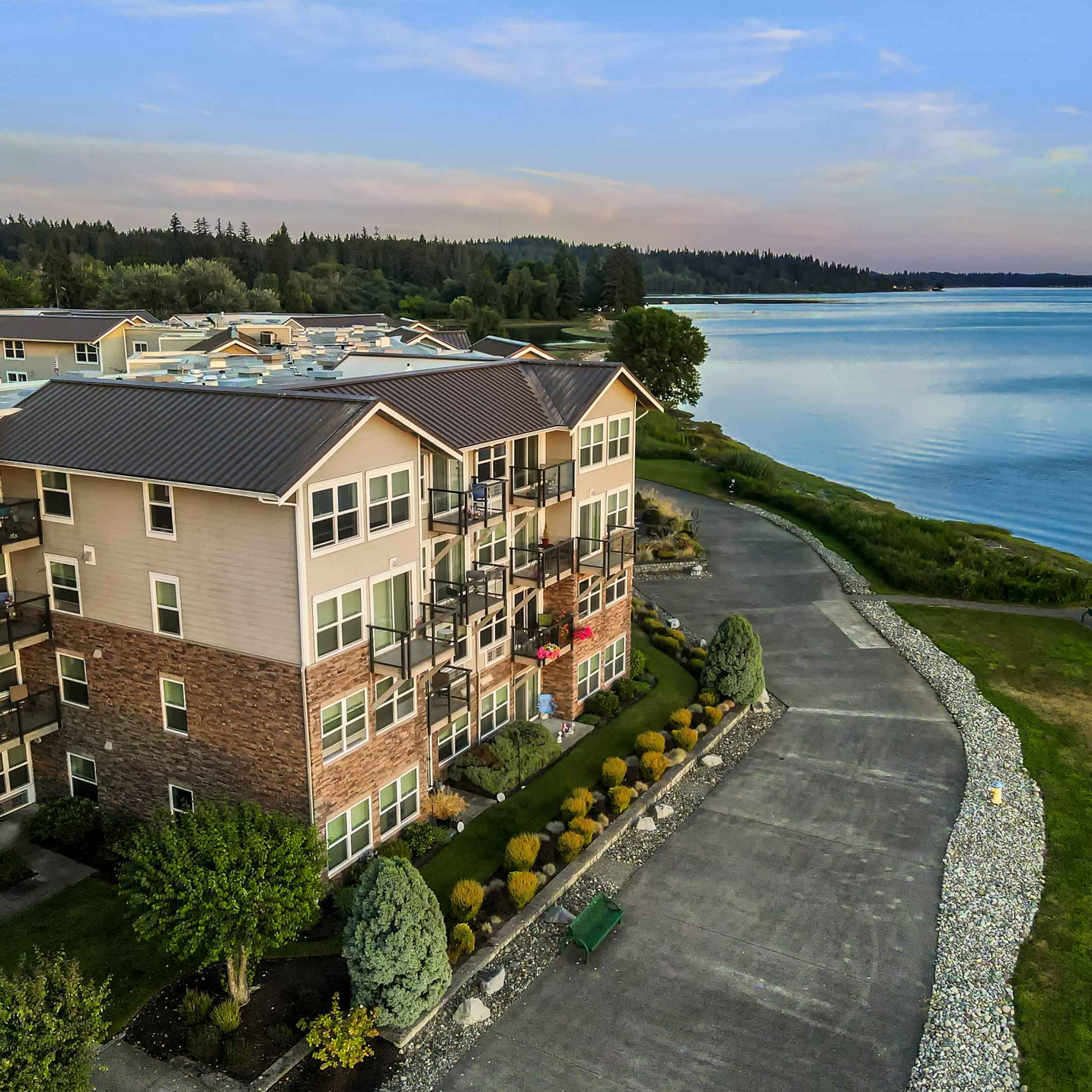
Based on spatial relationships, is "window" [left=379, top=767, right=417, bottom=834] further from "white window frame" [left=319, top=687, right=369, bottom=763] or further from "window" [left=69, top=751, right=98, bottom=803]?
"window" [left=69, top=751, right=98, bottom=803]

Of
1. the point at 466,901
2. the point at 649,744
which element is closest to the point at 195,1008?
the point at 466,901

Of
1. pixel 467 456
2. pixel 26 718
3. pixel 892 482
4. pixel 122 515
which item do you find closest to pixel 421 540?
pixel 467 456

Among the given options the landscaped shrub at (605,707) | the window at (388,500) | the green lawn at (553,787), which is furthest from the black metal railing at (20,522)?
the landscaped shrub at (605,707)

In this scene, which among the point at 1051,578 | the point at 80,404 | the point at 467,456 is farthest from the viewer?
the point at 1051,578

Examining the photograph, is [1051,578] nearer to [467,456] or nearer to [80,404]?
[467,456]

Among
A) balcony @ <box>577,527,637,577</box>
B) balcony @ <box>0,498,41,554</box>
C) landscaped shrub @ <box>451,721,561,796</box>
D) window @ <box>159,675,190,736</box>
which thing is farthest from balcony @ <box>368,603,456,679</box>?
balcony @ <box>0,498,41,554</box>

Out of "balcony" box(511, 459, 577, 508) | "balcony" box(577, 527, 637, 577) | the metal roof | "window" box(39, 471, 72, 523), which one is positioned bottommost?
"balcony" box(577, 527, 637, 577)

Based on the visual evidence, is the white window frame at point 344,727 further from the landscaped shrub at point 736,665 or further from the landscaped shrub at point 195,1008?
the landscaped shrub at point 736,665
